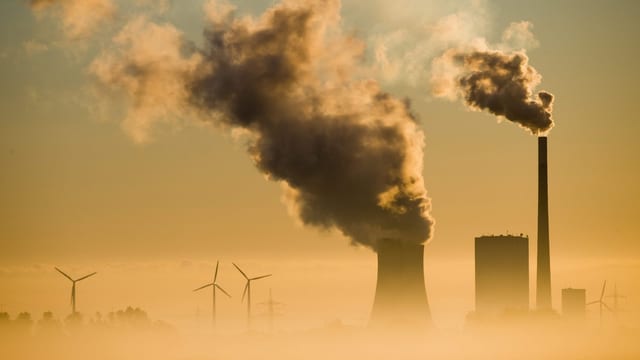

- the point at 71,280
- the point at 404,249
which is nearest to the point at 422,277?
the point at 404,249

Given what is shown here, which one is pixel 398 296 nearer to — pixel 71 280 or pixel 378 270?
pixel 378 270

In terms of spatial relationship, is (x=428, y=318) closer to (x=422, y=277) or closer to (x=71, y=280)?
(x=422, y=277)

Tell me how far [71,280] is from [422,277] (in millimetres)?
41161

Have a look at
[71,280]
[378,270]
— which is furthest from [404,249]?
[71,280]

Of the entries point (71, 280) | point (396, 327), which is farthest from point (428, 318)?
point (71, 280)

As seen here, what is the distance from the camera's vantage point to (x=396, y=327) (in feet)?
653

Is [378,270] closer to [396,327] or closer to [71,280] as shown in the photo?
[396,327]

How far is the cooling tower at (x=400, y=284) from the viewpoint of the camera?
191 meters

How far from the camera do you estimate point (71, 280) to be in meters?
197

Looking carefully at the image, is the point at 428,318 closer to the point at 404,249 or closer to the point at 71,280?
the point at 404,249

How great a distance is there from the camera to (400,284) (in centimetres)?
19025

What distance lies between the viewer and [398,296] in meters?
190

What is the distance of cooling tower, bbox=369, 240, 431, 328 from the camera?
191m

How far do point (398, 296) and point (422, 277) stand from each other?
410 cm
